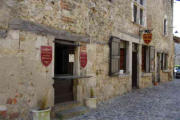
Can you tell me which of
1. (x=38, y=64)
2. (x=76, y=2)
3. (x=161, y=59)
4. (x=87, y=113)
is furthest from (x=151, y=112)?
(x=161, y=59)

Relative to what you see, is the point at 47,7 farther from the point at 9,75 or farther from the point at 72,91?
the point at 72,91

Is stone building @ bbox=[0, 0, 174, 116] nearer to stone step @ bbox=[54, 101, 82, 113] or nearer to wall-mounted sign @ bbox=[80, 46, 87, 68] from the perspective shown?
wall-mounted sign @ bbox=[80, 46, 87, 68]

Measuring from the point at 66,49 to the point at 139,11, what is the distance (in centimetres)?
572

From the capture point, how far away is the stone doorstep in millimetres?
4801

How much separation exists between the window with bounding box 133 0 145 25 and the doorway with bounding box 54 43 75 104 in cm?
520

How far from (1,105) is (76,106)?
227 centimetres

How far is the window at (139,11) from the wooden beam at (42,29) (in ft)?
16.1

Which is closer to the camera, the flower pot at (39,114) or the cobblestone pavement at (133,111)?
the flower pot at (39,114)

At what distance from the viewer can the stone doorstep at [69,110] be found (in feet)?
15.8

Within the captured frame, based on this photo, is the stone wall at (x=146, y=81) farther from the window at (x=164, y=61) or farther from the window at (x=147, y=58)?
the window at (x=164, y=61)

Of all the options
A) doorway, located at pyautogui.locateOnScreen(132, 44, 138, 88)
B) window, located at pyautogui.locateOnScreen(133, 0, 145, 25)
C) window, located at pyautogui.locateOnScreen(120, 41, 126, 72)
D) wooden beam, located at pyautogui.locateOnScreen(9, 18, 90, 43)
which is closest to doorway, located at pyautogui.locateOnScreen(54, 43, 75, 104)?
wooden beam, located at pyautogui.locateOnScreen(9, 18, 90, 43)

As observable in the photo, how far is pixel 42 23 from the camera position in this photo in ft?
14.9

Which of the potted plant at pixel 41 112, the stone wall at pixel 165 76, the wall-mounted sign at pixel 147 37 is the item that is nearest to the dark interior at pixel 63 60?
the potted plant at pixel 41 112

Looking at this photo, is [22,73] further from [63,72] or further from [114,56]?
[114,56]
